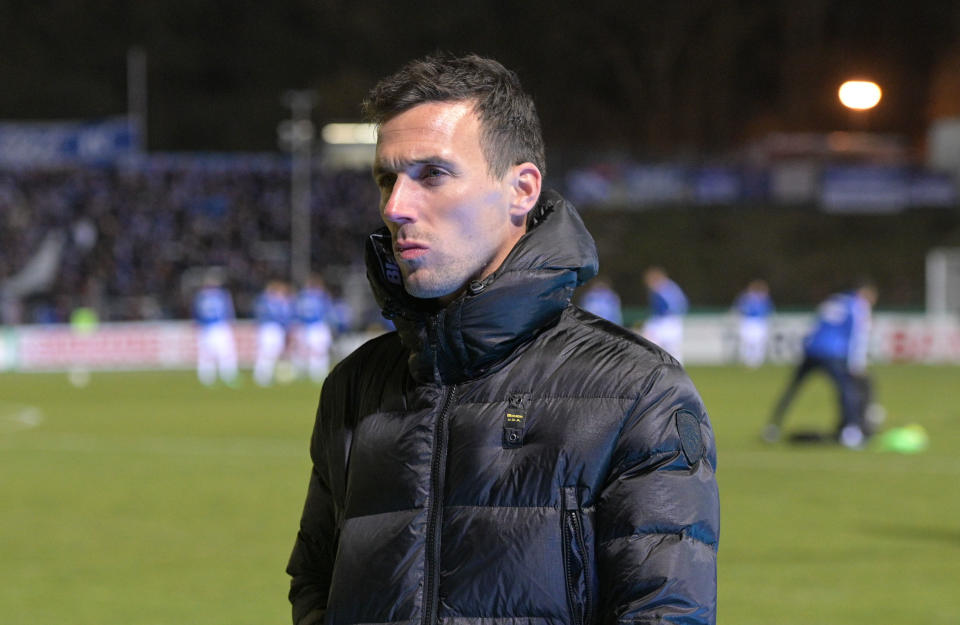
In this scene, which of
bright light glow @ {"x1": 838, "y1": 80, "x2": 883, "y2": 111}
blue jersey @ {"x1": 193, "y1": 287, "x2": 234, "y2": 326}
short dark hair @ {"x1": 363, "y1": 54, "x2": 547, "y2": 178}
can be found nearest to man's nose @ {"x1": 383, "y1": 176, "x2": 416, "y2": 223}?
short dark hair @ {"x1": 363, "y1": 54, "x2": 547, "y2": 178}

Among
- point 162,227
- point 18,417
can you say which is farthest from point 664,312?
point 162,227

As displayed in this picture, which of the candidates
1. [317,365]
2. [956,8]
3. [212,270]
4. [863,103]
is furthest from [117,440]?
[956,8]

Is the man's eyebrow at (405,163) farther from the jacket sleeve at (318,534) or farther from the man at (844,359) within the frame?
the man at (844,359)

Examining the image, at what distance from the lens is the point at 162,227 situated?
46.7 meters

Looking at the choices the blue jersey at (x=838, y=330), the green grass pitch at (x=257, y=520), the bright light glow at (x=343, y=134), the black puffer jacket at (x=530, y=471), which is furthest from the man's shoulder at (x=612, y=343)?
the bright light glow at (x=343, y=134)

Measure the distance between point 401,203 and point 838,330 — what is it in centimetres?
1507

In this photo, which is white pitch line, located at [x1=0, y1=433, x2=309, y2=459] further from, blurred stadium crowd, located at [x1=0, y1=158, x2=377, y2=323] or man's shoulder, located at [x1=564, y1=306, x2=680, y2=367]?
blurred stadium crowd, located at [x1=0, y1=158, x2=377, y2=323]

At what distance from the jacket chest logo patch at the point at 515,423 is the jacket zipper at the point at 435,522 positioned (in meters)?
0.11

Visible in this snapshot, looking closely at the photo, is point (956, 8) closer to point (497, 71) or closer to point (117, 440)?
point (117, 440)

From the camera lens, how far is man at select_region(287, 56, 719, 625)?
2.41 metres

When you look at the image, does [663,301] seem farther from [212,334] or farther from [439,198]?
[439,198]

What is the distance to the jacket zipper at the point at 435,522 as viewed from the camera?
2.46m

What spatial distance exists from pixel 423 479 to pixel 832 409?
20.6 metres

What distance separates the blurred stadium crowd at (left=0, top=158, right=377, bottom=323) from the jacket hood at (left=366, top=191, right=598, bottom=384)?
37.6m
